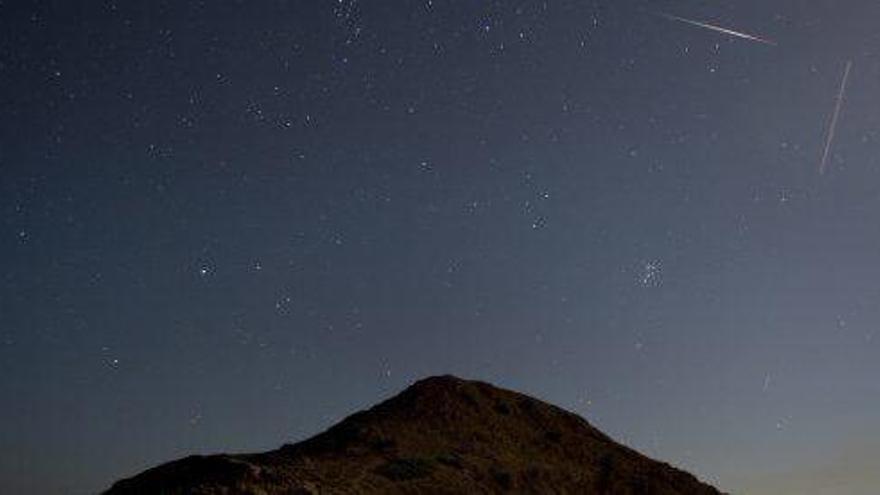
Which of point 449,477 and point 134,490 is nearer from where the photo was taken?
point 134,490

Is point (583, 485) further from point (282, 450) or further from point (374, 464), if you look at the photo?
point (282, 450)

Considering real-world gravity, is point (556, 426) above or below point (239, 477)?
above

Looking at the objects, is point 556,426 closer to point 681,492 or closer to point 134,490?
point 681,492

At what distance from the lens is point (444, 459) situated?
80.7 feet

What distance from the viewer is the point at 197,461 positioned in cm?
2131

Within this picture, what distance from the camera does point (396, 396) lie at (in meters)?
29.8

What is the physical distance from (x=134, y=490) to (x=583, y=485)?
12.9 m

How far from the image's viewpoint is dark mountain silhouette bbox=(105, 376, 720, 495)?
2070cm

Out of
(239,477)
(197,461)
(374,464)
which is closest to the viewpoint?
(239,477)

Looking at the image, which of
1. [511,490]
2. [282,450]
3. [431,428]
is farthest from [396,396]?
[511,490]

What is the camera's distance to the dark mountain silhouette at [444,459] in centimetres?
2070

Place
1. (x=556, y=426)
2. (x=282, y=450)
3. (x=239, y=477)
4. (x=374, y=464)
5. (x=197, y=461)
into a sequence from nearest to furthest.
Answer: (x=239, y=477) → (x=197, y=461) → (x=374, y=464) → (x=282, y=450) → (x=556, y=426)

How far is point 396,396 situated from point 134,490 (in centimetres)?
1069

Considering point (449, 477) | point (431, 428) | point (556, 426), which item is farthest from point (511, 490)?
point (556, 426)
